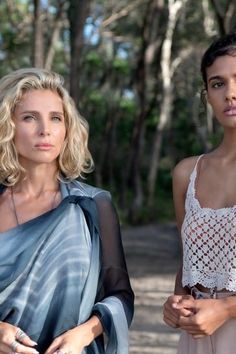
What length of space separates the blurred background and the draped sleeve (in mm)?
725

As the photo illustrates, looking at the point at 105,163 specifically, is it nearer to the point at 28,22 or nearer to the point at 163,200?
the point at 163,200

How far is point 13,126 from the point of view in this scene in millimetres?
2387

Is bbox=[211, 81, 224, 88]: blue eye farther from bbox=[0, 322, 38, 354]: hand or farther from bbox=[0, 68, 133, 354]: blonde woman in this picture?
bbox=[0, 322, 38, 354]: hand

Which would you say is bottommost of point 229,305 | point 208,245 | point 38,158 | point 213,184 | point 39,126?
point 229,305

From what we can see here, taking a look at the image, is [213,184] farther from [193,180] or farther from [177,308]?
[177,308]

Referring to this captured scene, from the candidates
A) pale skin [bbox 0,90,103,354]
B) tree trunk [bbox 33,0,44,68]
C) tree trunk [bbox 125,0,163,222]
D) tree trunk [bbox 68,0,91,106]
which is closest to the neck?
pale skin [bbox 0,90,103,354]

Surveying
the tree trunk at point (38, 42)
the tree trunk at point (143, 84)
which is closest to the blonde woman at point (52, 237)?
the tree trunk at point (38, 42)

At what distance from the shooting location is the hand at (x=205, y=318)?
2145mm

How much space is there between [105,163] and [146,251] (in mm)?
10848

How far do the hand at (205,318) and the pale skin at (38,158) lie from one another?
323 mm

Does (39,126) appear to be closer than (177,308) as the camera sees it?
No

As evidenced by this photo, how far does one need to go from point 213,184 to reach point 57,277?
0.61 meters

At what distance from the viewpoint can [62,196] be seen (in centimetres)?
241

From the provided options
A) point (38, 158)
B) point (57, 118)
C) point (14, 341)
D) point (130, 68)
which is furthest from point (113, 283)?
point (130, 68)
